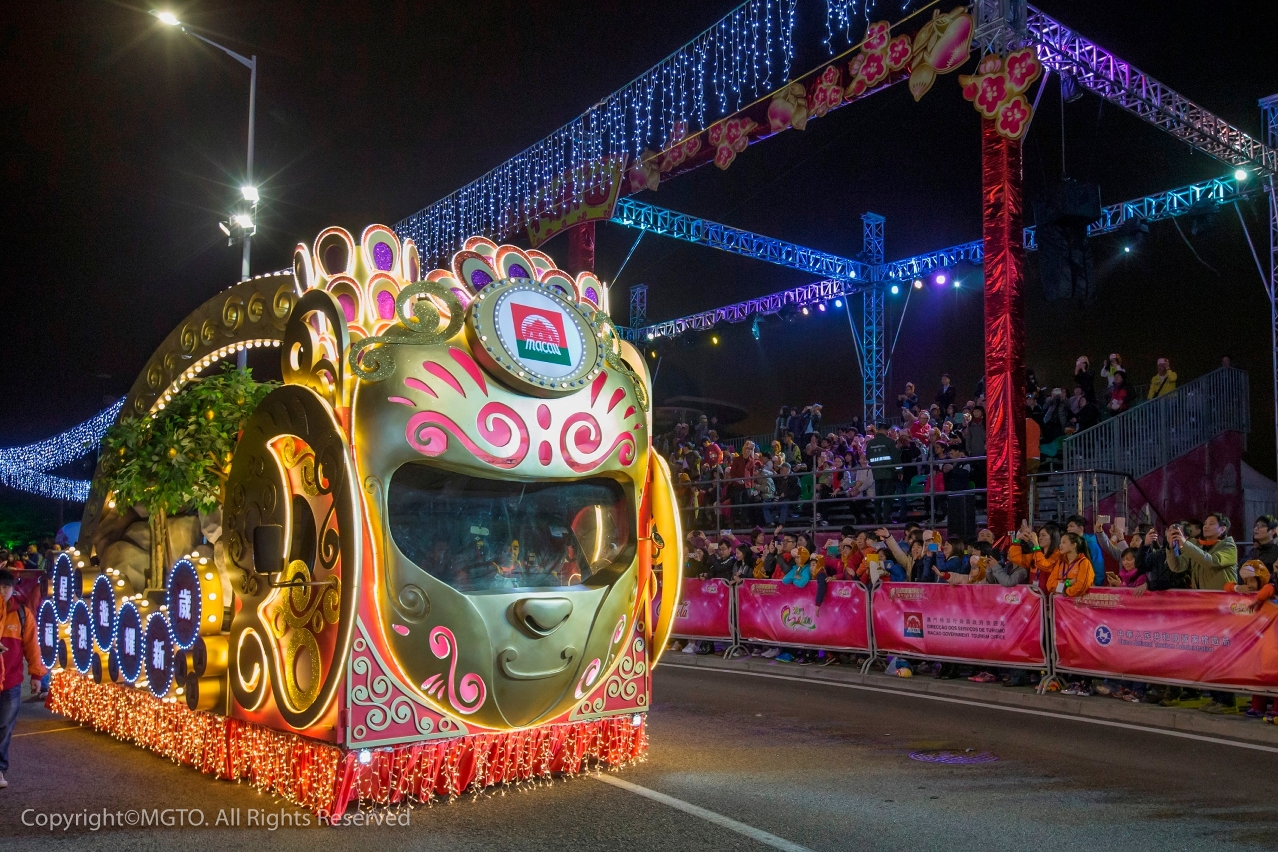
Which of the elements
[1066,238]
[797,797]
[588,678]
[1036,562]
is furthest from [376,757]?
[1066,238]

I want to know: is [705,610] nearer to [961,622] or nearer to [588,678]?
[961,622]

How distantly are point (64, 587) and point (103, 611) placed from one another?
121 centimetres

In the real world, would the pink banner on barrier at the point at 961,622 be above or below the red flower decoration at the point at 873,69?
below

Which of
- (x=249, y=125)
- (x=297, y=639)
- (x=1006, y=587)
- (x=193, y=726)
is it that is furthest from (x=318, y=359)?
(x=249, y=125)

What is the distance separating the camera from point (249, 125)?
16.8 metres

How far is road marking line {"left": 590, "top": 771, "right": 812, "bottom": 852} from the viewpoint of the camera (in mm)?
5414

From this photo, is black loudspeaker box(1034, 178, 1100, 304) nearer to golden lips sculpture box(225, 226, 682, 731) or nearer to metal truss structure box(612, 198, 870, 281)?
metal truss structure box(612, 198, 870, 281)

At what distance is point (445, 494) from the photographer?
Result: 6270 mm

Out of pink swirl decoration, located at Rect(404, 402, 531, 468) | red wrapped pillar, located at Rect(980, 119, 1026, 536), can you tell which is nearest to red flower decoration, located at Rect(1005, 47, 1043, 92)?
red wrapped pillar, located at Rect(980, 119, 1026, 536)

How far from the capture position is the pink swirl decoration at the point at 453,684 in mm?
5988

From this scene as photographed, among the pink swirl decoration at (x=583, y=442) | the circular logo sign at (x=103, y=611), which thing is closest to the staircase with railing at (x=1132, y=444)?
the pink swirl decoration at (x=583, y=442)

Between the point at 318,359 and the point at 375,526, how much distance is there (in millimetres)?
1231

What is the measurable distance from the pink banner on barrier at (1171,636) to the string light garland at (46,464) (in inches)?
1448

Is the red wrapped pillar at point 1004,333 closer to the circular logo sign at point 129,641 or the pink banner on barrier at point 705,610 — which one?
the pink banner on barrier at point 705,610
